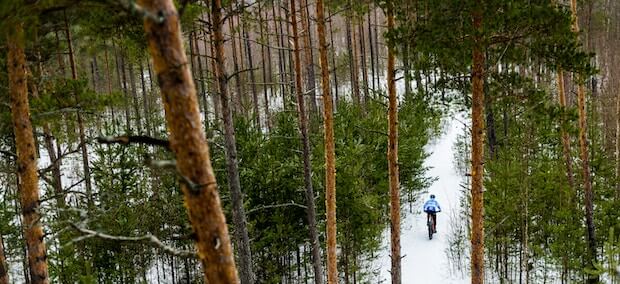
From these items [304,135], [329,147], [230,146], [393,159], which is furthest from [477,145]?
[230,146]

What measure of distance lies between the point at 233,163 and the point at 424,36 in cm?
394

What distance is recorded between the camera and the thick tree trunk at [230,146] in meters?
8.45

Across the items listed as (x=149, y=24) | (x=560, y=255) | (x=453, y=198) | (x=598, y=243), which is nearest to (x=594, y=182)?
(x=598, y=243)

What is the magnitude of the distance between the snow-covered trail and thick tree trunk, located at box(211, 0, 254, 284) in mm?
5297

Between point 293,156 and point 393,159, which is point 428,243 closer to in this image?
point 293,156

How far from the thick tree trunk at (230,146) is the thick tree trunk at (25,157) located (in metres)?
3.01

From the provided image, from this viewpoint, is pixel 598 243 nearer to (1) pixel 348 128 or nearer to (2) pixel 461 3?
(1) pixel 348 128

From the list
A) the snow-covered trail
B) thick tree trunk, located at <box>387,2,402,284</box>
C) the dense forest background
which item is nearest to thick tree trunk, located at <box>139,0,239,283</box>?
the dense forest background

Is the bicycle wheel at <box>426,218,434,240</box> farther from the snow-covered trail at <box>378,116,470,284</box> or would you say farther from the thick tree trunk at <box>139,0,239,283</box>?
the thick tree trunk at <box>139,0,239,283</box>

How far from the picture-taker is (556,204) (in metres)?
13.7

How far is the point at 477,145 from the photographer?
7.86 meters

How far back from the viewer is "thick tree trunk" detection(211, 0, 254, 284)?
8.45m

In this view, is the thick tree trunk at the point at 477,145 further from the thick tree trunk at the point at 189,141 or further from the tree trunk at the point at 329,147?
the thick tree trunk at the point at 189,141

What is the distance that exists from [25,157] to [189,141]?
A: 4.25 m
